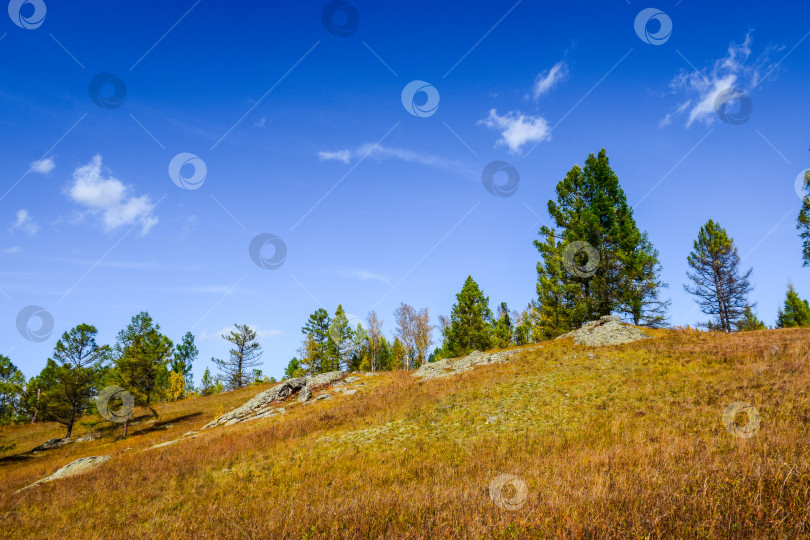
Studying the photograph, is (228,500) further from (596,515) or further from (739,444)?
(739,444)

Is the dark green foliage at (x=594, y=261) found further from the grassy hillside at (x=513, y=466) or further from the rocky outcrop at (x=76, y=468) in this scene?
the rocky outcrop at (x=76, y=468)

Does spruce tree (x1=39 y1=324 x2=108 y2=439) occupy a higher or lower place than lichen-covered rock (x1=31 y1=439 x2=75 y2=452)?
higher

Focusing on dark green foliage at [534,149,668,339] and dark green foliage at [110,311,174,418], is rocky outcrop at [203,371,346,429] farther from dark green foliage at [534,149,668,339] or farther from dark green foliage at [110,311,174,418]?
dark green foliage at [534,149,668,339]

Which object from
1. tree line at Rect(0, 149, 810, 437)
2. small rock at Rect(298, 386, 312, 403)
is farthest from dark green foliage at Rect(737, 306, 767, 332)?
small rock at Rect(298, 386, 312, 403)

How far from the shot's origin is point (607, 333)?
24.0 metres

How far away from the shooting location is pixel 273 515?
5316 mm

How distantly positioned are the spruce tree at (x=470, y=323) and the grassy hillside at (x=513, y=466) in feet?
72.4

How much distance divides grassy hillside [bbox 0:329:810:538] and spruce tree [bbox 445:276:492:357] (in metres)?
22.1

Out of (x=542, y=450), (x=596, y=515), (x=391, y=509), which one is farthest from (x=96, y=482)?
(x=596, y=515)

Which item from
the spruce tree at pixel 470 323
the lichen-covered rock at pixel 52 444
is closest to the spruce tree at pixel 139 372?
the lichen-covered rock at pixel 52 444

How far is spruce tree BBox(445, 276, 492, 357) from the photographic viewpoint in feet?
142

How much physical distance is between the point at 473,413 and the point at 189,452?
1185cm

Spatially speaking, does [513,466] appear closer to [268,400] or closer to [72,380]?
[268,400]

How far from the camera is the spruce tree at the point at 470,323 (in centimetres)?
4316
